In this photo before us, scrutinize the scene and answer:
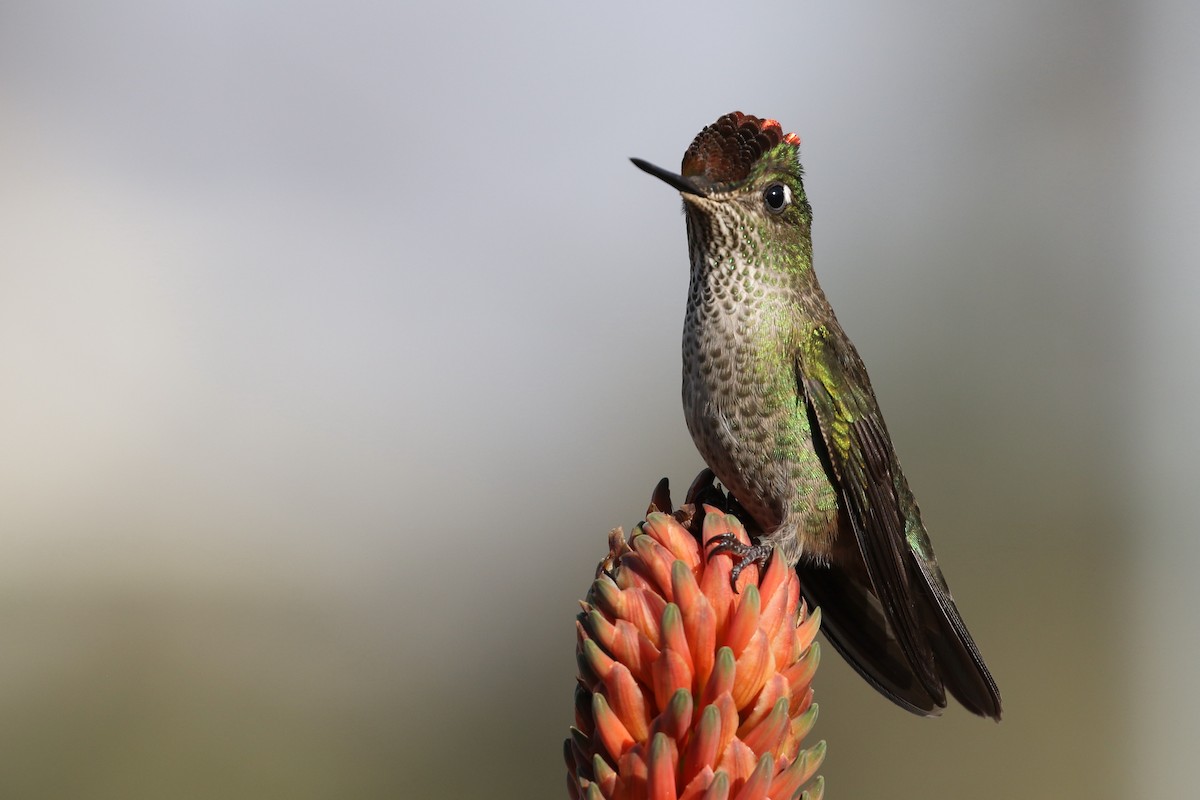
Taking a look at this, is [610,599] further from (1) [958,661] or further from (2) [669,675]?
(1) [958,661]

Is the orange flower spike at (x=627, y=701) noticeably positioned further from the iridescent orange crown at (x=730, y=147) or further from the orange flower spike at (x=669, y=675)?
the iridescent orange crown at (x=730, y=147)

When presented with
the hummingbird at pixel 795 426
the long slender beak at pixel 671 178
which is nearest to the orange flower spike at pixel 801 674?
the hummingbird at pixel 795 426

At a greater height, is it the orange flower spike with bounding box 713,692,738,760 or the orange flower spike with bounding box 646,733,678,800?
the orange flower spike with bounding box 713,692,738,760

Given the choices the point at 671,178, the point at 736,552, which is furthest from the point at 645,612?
the point at 671,178

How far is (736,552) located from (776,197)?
0.80 meters

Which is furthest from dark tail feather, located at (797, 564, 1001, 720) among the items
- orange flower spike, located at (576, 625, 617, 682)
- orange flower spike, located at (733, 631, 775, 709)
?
orange flower spike, located at (576, 625, 617, 682)

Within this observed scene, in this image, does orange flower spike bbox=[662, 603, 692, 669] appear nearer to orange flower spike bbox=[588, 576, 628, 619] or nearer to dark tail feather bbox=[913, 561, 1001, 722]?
orange flower spike bbox=[588, 576, 628, 619]

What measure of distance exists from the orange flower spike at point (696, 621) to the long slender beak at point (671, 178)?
599 mm

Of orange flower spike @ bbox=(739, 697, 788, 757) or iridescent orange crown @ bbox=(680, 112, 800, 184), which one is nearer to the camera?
orange flower spike @ bbox=(739, 697, 788, 757)

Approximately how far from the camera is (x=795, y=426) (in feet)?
6.24

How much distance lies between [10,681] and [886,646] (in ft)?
15.2

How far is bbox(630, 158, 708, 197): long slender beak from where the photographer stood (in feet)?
4.71

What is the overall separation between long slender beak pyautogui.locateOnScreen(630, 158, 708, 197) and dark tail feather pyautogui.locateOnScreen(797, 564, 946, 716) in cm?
78

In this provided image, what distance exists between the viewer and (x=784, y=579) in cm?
121
